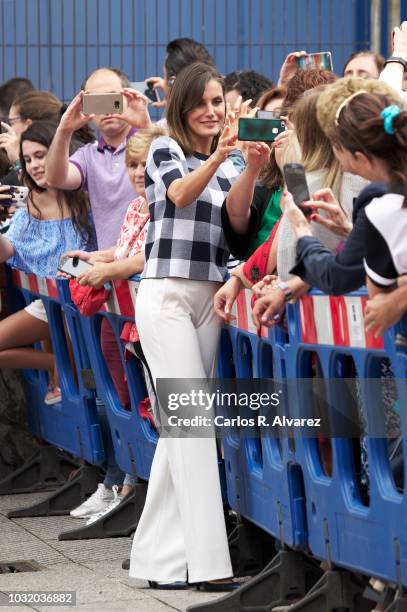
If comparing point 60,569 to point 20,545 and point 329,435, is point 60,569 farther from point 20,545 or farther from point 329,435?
point 329,435

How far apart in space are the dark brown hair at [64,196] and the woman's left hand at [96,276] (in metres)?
1.05

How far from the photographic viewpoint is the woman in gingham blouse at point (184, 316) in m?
5.98

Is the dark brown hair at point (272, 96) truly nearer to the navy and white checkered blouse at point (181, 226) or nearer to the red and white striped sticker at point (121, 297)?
the navy and white checkered blouse at point (181, 226)

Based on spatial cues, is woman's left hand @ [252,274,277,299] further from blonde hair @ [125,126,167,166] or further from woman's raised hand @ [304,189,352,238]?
blonde hair @ [125,126,167,166]

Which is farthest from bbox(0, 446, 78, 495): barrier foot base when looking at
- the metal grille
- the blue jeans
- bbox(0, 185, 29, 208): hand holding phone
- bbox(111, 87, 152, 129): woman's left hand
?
the metal grille

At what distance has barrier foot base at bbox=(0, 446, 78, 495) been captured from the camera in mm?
8633

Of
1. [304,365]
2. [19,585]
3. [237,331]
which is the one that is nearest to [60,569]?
[19,585]

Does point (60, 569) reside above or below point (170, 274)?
below

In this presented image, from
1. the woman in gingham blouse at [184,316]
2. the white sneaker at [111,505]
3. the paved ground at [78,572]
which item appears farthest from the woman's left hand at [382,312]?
the white sneaker at [111,505]

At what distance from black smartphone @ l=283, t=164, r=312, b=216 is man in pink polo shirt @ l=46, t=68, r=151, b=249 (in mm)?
2804

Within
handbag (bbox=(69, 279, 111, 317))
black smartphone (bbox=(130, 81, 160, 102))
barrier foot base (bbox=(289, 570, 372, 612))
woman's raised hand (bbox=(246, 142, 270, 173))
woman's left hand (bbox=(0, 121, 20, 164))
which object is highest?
woman's raised hand (bbox=(246, 142, 270, 173))

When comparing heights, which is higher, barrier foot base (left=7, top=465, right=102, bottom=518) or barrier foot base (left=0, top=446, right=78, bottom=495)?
barrier foot base (left=7, top=465, right=102, bottom=518)

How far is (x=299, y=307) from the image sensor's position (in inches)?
211

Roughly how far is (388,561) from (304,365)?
2.85 ft
